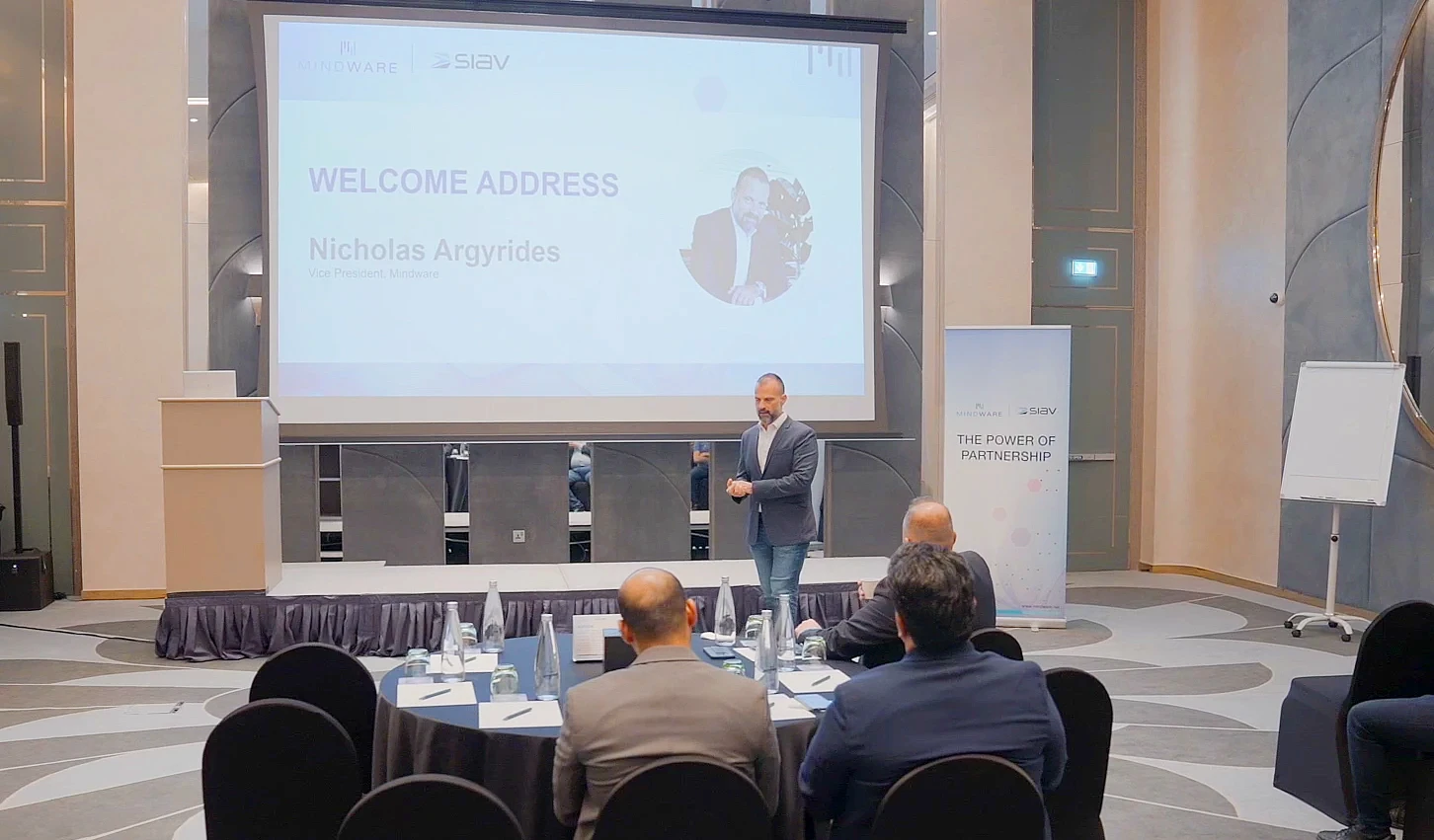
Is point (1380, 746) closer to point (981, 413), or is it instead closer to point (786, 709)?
point (786, 709)

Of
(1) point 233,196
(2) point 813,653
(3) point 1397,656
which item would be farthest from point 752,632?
(1) point 233,196

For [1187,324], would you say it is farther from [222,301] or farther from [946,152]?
[222,301]

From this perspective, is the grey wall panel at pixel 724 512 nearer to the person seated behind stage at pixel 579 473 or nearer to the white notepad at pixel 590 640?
the person seated behind stage at pixel 579 473

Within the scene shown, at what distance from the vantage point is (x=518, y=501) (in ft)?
26.1

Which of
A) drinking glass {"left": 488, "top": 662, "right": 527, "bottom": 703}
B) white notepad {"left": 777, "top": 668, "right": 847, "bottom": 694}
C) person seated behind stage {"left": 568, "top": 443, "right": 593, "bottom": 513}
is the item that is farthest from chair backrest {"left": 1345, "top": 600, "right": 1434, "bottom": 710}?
person seated behind stage {"left": 568, "top": 443, "right": 593, "bottom": 513}

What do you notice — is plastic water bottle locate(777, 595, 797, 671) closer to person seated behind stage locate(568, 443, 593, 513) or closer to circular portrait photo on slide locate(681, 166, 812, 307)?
circular portrait photo on slide locate(681, 166, 812, 307)

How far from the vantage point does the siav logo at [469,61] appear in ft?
25.0

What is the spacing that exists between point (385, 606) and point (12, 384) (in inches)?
124

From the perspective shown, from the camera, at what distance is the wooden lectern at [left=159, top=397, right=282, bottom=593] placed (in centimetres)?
610

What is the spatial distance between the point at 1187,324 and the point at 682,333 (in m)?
4.06

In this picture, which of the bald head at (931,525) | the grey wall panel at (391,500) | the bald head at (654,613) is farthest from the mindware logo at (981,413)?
the bald head at (654,613)

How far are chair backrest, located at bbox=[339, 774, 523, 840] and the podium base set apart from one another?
6.74 meters

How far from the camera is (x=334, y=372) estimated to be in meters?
7.44

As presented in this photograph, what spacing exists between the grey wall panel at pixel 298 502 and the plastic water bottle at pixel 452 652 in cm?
473
